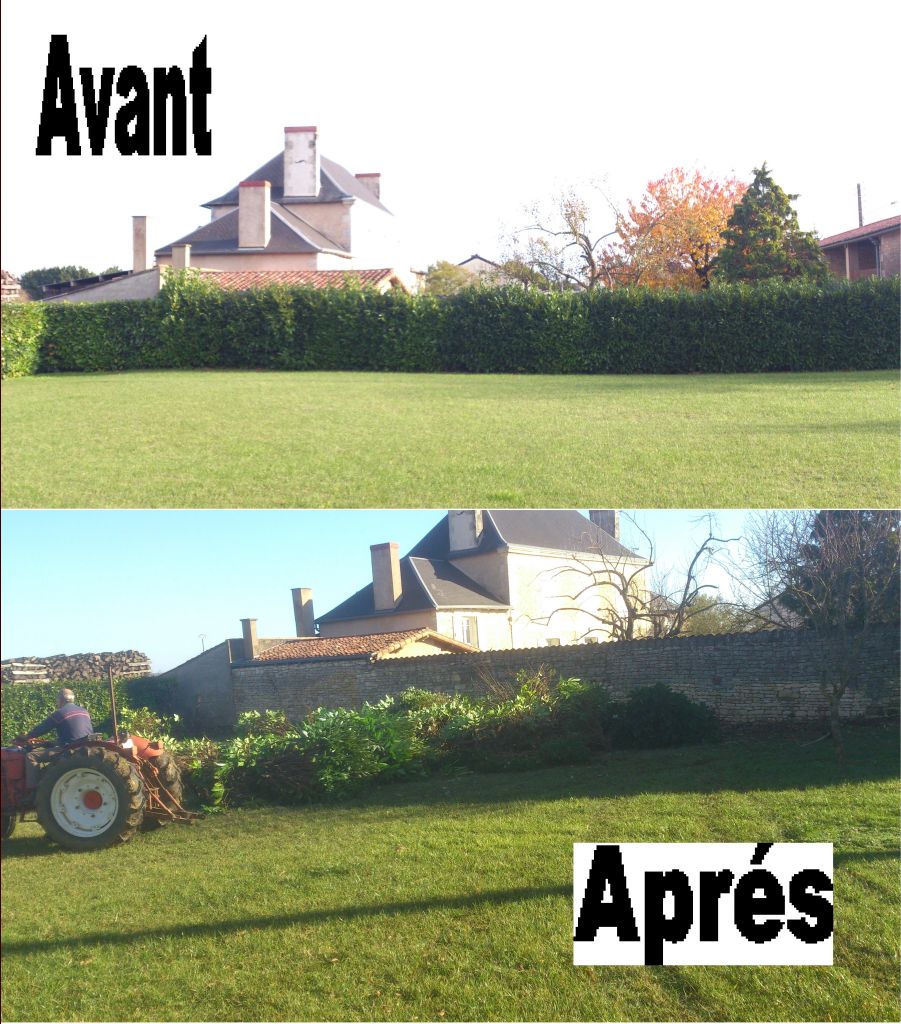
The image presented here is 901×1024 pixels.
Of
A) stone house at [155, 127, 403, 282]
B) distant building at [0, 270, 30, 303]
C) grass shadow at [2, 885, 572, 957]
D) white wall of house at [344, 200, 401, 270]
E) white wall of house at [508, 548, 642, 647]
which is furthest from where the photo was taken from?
white wall of house at [344, 200, 401, 270]

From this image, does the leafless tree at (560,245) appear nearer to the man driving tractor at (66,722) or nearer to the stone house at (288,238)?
the stone house at (288,238)

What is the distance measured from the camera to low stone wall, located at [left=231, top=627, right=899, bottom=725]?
328cm

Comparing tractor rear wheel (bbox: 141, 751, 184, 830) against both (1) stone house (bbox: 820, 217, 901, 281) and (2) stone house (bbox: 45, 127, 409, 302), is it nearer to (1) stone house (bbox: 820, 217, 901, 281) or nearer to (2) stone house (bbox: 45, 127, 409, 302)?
(2) stone house (bbox: 45, 127, 409, 302)

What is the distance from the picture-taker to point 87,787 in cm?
317

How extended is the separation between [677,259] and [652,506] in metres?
4.98

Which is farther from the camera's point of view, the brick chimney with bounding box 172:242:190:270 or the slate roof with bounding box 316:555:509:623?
the brick chimney with bounding box 172:242:190:270

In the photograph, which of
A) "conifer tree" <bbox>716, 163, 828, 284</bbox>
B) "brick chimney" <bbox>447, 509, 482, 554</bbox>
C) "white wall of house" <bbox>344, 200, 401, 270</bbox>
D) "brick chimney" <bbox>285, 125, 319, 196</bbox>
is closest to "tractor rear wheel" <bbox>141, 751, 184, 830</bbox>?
"brick chimney" <bbox>447, 509, 482, 554</bbox>

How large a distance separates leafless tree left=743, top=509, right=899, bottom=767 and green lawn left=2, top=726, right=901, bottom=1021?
0.32 metres

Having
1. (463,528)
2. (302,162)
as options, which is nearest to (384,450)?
(463,528)

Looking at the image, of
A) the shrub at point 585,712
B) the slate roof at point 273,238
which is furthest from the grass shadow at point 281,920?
the slate roof at point 273,238

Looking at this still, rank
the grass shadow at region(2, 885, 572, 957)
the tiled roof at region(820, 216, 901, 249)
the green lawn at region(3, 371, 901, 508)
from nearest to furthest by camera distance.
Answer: the grass shadow at region(2, 885, 572, 957)
the green lawn at region(3, 371, 901, 508)
the tiled roof at region(820, 216, 901, 249)

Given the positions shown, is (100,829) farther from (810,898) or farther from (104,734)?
(810,898)

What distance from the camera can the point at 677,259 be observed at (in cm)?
802

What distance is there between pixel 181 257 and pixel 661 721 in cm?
330
